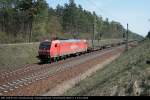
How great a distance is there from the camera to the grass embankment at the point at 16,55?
42.0 m

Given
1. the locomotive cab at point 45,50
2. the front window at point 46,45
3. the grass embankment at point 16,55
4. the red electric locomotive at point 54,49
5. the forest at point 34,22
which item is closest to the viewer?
the grass embankment at point 16,55

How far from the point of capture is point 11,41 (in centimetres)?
6838

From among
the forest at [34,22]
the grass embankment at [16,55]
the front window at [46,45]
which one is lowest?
the grass embankment at [16,55]

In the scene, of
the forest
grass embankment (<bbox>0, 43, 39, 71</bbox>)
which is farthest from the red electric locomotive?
the forest

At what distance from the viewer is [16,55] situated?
46.4 metres

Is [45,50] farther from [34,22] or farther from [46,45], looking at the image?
[34,22]

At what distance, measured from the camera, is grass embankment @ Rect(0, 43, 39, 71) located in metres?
42.0

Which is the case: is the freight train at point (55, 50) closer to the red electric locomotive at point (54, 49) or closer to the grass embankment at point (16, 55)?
the red electric locomotive at point (54, 49)

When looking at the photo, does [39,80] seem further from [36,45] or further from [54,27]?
[54,27]

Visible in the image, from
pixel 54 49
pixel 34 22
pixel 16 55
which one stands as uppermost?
pixel 34 22

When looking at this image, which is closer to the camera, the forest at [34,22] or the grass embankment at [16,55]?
the grass embankment at [16,55]

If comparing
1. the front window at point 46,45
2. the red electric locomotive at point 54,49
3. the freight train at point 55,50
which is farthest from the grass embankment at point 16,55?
the front window at point 46,45

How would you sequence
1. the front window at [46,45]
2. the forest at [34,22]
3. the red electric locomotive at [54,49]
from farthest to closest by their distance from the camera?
the forest at [34,22], the front window at [46,45], the red electric locomotive at [54,49]

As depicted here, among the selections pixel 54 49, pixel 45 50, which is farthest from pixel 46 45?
pixel 54 49
